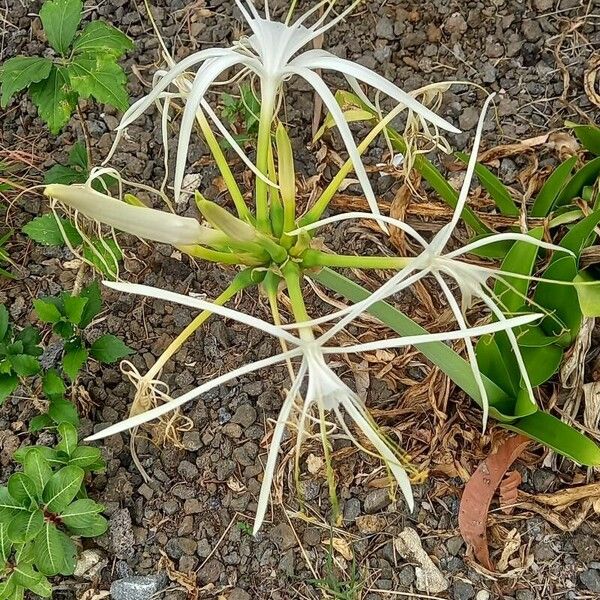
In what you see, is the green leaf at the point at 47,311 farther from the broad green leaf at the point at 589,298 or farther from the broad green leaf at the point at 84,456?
the broad green leaf at the point at 589,298

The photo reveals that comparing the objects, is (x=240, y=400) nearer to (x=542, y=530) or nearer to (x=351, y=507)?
(x=351, y=507)

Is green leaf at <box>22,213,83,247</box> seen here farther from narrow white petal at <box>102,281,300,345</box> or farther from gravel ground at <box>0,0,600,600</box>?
narrow white petal at <box>102,281,300,345</box>

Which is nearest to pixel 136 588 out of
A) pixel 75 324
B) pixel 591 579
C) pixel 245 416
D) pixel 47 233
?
pixel 245 416

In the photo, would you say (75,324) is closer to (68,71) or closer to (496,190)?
(68,71)

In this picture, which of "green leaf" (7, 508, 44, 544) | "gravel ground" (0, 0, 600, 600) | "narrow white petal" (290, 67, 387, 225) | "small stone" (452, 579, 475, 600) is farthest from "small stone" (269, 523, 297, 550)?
"narrow white petal" (290, 67, 387, 225)

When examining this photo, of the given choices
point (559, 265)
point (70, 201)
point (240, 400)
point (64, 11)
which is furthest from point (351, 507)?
point (64, 11)

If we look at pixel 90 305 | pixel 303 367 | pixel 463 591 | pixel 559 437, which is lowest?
pixel 463 591
